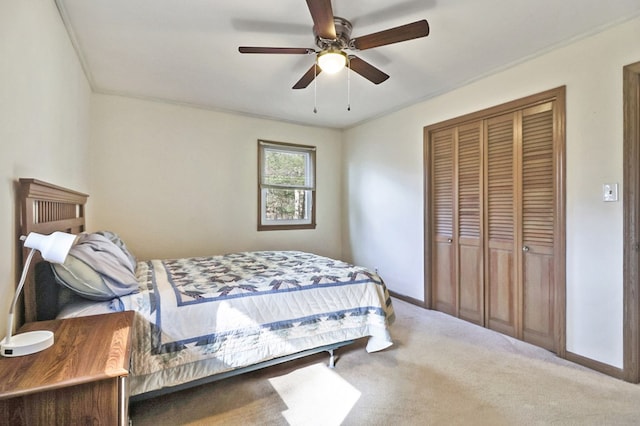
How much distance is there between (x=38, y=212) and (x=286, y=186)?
3.05m

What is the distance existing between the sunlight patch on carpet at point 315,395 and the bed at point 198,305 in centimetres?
16

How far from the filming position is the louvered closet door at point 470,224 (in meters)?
3.15

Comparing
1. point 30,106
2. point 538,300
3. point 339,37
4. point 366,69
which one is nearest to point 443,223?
point 538,300

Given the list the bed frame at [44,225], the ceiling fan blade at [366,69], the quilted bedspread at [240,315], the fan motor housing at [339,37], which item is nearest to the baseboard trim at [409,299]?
the quilted bedspread at [240,315]

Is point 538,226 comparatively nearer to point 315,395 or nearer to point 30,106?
point 315,395

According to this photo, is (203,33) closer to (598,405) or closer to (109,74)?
(109,74)

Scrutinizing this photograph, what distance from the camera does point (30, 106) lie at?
161 centimetres

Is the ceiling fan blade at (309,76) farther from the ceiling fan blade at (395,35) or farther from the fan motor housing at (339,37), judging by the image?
the ceiling fan blade at (395,35)

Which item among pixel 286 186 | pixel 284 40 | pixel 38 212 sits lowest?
pixel 38 212

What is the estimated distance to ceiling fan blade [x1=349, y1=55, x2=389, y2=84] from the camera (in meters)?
2.29

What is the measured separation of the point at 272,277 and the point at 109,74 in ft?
8.46

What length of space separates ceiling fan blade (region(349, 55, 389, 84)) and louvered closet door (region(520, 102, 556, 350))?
140cm

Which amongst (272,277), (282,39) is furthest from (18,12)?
(272,277)

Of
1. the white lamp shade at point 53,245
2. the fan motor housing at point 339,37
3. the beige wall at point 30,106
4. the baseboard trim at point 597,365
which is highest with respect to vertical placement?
the fan motor housing at point 339,37
